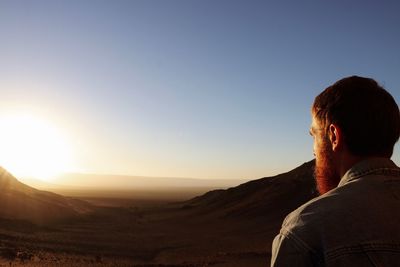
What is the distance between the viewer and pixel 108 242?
37438 mm

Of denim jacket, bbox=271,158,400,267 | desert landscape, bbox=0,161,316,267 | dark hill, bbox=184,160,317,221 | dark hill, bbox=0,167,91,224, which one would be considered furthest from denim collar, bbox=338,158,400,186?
dark hill, bbox=0,167,91,224

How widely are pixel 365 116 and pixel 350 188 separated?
1.14ft

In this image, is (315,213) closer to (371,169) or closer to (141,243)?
(371,169)

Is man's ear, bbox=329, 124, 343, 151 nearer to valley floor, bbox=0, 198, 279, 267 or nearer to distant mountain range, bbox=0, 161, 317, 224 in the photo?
valley floor, bbox=0, 198, 279, 267

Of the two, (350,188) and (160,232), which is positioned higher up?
(350,188)

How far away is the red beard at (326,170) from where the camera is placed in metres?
2.29

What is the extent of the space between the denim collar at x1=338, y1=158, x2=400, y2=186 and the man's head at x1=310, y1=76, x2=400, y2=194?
0.05 m

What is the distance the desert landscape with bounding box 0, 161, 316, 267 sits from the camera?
93.1ft

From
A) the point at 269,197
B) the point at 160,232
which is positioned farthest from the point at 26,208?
the point at 269,197

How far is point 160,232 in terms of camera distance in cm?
4553

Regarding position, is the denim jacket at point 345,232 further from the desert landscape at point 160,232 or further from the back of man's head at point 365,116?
the desert landscape at point 160,232

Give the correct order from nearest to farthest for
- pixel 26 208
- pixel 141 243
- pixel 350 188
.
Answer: pixel 350 188 < pixel 141 243 < pixel 26 208

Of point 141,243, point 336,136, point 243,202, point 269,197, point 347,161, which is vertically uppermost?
point 336,136

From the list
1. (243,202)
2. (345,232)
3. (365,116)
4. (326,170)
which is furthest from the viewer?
(243,202)
